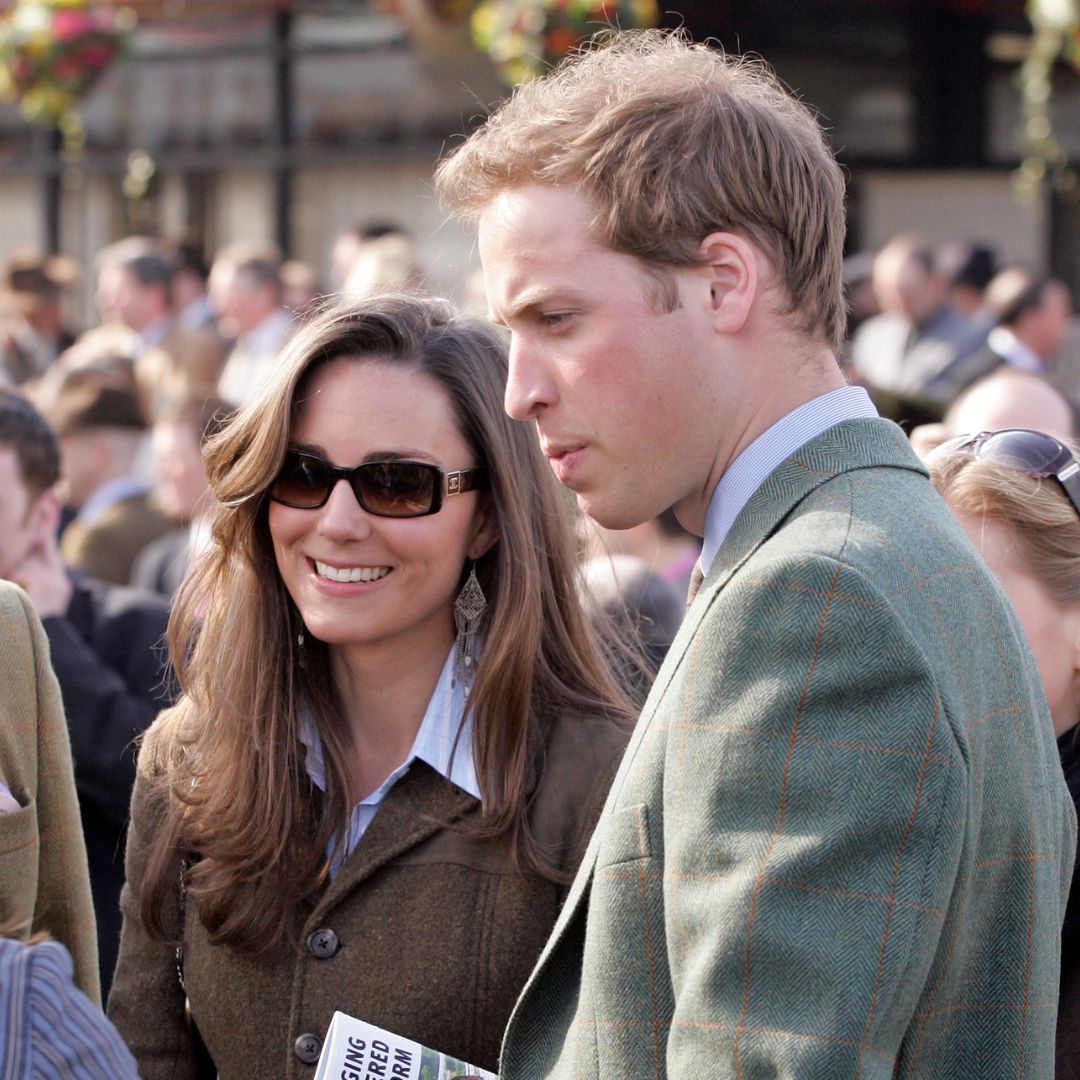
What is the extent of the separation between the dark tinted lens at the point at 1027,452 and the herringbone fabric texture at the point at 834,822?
1054 millimetres

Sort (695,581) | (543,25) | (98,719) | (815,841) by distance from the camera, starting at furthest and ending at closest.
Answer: (543,25) < (98,719) < (695,581) < (815,841)

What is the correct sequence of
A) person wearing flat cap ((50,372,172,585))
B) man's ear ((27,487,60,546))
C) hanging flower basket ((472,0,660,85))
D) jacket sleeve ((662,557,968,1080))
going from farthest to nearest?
hanging flower basket ((472,0,660,85)) → person wearing flat cap ((50,372,172,585)) → man's ear ((27,487,60,546)) → jacket sleeve ((662,557,968,1080))

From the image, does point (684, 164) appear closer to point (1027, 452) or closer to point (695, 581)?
point (695, 581)

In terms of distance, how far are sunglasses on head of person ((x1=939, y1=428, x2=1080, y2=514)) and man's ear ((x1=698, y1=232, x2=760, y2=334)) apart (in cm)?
114

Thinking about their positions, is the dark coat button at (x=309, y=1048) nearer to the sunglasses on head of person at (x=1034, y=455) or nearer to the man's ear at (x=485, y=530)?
the man's ear at (x=485, y=530)

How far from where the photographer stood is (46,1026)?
1460 millimetres

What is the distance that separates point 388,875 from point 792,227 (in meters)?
1.15

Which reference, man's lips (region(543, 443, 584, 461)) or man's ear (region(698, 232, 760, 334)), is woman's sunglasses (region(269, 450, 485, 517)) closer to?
man's lips (region(543, 443, 584, 461))

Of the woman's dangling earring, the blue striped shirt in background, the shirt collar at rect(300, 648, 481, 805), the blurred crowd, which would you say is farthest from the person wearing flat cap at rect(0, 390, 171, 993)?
the blurred crowd

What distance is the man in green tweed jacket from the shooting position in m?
1.43

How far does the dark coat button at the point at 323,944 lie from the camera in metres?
2.32

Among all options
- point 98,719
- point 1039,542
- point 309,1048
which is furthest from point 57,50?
point 309,1048

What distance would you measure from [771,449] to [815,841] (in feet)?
1.38

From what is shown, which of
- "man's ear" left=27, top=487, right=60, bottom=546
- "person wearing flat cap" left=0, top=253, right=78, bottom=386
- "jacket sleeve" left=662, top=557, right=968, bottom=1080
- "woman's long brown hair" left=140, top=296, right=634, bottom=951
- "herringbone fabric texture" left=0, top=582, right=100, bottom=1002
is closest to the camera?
"jacket sleeve" left=662, top=557, right=968, bottom=1080
